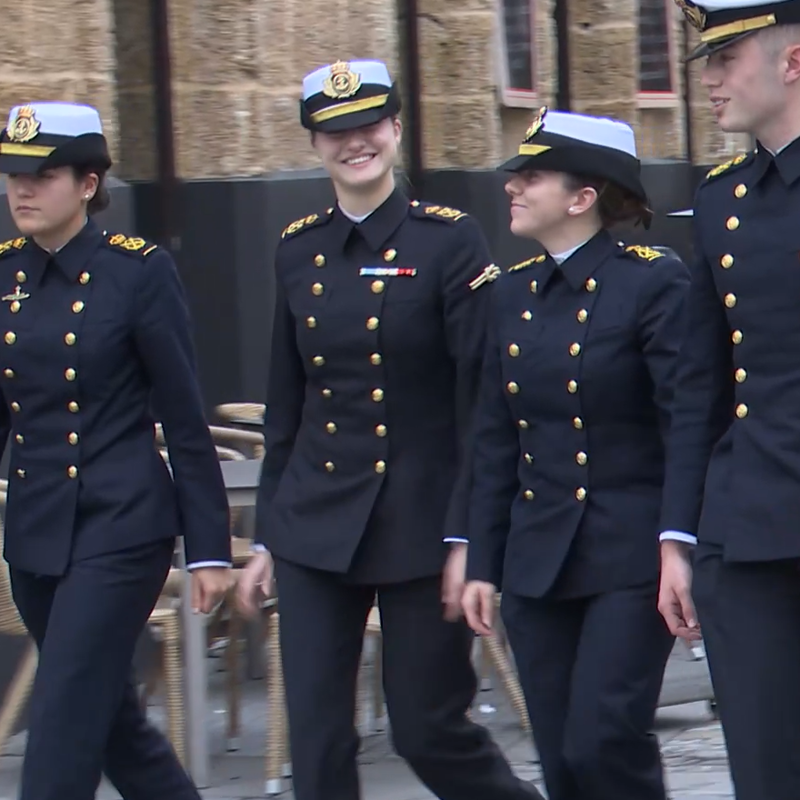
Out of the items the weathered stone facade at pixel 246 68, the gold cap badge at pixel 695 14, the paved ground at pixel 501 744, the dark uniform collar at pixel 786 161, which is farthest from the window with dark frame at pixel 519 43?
the dark uniform collar at pixel 786 161

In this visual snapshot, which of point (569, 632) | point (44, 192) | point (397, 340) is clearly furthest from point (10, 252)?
point (569, 632)

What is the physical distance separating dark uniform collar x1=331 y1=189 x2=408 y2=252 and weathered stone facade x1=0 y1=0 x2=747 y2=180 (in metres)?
3.49

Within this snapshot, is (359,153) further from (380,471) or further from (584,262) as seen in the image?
(380,471)

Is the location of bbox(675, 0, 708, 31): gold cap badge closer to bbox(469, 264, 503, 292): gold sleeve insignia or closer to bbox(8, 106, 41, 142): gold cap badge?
bbox(469, 264, 503, 292): gold sleeve insignia

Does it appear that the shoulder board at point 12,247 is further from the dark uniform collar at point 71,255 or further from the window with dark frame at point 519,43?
the window with dark frame at point 519,43

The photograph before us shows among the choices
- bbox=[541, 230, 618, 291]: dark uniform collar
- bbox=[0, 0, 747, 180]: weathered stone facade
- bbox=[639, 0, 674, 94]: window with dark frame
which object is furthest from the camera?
bbox=[639, 0, 674, 94]: window with dark frame

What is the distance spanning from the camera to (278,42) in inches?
373

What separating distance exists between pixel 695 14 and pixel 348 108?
1080 millimetres

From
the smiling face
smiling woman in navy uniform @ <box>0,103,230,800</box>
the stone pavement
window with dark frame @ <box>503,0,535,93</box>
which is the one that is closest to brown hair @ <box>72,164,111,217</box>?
smiling woman in navy uniform @ <box>0,103,230,800</box>

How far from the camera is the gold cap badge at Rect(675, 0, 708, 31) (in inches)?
153

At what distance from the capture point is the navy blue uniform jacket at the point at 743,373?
378 cm

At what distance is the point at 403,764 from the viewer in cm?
666

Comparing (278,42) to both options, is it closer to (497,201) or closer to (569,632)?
(497,201)

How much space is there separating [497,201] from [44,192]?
20.9ft
